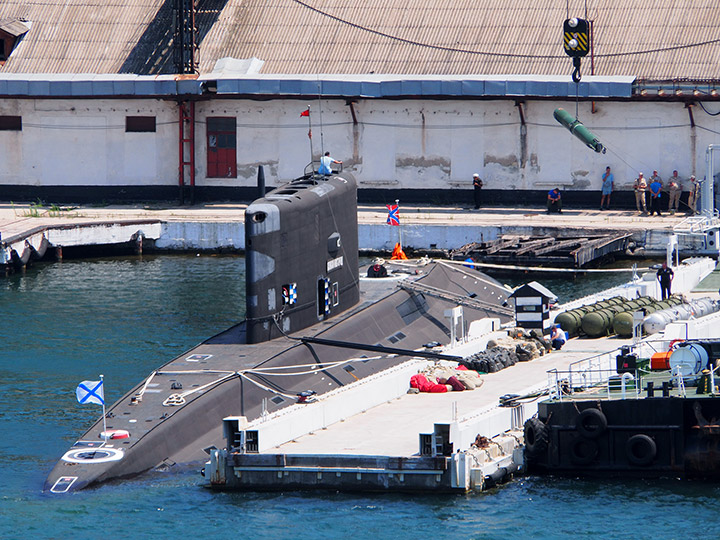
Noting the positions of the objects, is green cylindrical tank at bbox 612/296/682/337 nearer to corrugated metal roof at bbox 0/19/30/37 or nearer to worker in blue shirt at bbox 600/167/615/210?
worker in blue shirt at bbox 600/167/615/210

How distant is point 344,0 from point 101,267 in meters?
18.2

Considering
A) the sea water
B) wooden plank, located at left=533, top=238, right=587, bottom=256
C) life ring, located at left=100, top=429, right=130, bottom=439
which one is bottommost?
the sea water

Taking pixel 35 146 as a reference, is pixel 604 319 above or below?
below

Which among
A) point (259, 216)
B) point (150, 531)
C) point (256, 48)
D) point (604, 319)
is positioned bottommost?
point (150, 531)

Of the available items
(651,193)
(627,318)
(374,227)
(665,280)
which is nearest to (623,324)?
(627,318)

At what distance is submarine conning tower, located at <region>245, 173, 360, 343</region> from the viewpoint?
27.0 meters

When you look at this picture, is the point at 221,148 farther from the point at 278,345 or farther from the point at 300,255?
the point at 278,345

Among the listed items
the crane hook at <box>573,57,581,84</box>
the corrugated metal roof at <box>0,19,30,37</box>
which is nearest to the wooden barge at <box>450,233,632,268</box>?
the crane hook at <box>573,57,581,84</box>

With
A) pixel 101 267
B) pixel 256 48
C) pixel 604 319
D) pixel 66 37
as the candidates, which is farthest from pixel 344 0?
pixel 604 319

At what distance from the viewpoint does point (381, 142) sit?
5675 cm

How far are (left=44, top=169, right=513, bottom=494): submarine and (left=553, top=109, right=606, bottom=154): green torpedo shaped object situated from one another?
19946mm

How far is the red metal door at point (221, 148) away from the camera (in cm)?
5822

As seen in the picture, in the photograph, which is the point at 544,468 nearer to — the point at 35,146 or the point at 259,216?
the point at 259,216

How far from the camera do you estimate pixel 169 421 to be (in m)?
24.2
